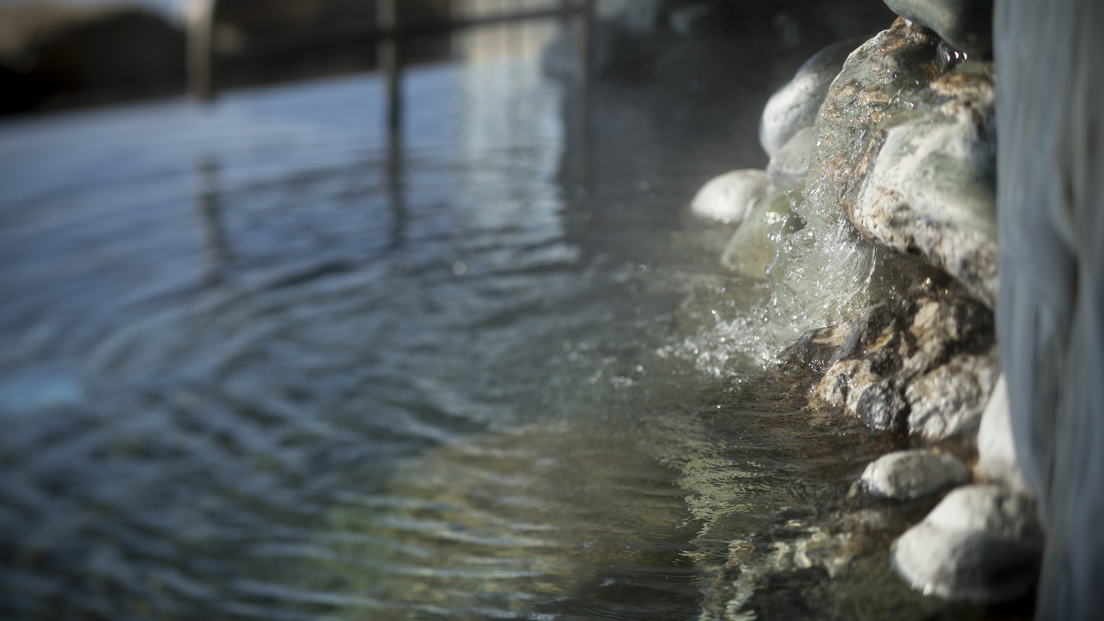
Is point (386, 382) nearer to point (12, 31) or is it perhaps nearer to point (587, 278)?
point (587, 278)

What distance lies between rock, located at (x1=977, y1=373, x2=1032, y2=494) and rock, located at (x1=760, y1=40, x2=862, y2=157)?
0.58m

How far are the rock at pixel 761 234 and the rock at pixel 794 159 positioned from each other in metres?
0.04

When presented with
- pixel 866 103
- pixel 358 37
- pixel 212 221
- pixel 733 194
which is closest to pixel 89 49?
pixel 358 37

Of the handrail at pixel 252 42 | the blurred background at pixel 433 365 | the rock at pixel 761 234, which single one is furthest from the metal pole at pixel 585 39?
the handrail at pixel 252 42

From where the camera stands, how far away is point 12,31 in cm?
1071

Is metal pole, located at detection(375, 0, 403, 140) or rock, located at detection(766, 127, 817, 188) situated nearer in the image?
rock, located at detection(766, 127, 817, 188)

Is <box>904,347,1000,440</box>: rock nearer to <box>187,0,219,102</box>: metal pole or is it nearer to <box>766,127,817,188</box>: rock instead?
<box>766,127,817,188</box>: rock

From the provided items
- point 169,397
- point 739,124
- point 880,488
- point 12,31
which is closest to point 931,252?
point 880,488

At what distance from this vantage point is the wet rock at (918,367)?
1.32 m

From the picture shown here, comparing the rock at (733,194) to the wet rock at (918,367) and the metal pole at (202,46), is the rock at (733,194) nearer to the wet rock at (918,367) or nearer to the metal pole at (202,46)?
the wet rock at (918,367)

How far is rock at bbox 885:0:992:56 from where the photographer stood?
1283mm

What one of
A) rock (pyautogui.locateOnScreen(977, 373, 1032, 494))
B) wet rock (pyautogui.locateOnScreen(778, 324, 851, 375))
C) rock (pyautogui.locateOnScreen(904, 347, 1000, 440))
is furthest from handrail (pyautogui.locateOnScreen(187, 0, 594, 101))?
rock (pyautogui.locateOnScreen(977, 373, 1032, 494))

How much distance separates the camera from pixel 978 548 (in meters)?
1.25

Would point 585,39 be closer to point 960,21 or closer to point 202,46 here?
point 960,21
